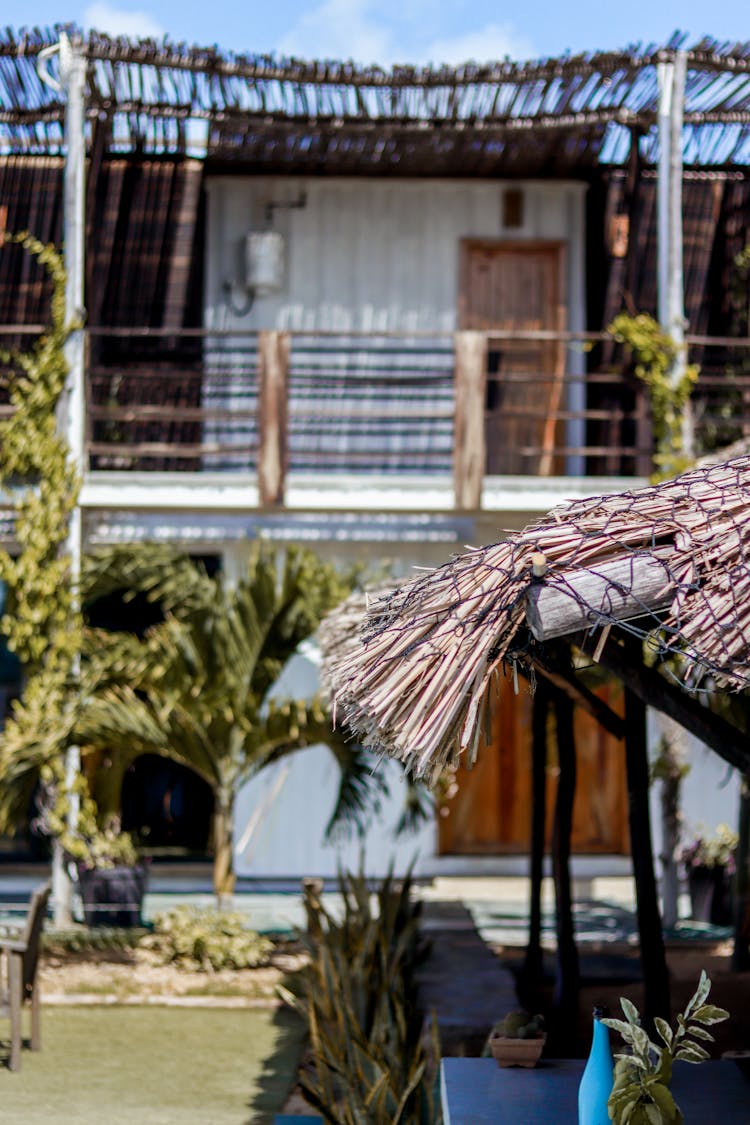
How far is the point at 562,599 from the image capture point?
11.8 feet

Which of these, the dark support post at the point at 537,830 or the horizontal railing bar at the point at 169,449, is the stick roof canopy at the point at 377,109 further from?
the dark support post at the point at 537,830

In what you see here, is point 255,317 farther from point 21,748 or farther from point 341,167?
point 21,748

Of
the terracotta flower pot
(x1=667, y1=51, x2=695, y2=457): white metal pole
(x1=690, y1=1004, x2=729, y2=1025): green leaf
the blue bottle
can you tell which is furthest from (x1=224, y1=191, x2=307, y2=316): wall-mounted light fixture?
(x1=690, y1=1004, x2=729, y2=1025): green leaf

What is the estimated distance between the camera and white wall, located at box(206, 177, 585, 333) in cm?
1379

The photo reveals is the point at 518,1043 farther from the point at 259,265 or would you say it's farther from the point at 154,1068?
the point at 259,265

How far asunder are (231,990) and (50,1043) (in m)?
1.47

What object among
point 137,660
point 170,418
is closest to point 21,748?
point 137,660

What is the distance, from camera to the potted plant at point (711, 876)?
457 inches

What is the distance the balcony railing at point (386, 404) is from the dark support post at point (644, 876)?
6.28 metres

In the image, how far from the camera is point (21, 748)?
10172mm

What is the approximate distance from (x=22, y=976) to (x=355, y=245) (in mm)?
8079

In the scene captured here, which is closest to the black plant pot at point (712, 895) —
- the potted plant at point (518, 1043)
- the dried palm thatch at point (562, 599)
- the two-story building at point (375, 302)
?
the two-story building at point (375, 302)

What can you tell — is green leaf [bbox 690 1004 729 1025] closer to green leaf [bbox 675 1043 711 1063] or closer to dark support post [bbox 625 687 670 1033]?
green leaf [bbox 675 1043 711 1063]

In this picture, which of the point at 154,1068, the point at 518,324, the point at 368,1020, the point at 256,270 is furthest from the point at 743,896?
the point at 256,270
